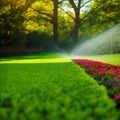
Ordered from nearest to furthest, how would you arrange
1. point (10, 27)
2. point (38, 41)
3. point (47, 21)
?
1. point (10, 27)
2. point (38, 41)
3. point (47, 21)

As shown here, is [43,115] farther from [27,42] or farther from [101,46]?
[27,42]

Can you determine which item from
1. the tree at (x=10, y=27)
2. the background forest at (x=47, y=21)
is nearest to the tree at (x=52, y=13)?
the background forest at (x=47, y=21)

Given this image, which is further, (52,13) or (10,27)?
(52,13)

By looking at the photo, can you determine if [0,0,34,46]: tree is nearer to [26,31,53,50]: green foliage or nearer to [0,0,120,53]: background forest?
[0,0,120,53]: background forest

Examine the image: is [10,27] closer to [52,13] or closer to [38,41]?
[38,41]

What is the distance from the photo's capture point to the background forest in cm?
3959

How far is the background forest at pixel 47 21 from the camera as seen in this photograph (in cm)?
3959

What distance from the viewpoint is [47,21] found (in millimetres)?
50000

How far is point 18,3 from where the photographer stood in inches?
1795

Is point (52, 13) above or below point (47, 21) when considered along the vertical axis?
above

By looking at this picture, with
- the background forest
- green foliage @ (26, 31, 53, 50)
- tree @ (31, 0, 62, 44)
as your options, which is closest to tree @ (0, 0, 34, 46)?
the background forest

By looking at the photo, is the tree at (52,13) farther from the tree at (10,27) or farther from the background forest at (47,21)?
the tree at (10,27)

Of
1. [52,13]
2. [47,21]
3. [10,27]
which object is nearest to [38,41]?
[47,21]

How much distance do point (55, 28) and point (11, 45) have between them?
8.82m
